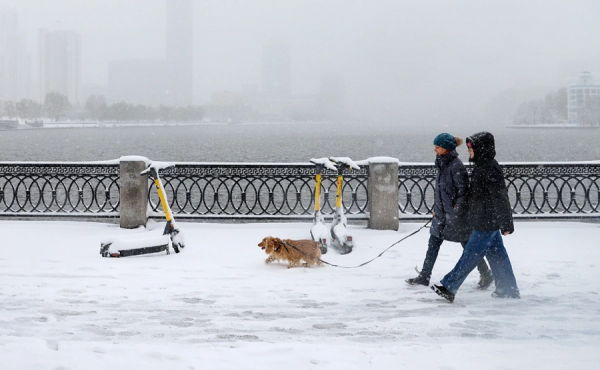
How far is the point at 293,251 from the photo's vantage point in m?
8.10

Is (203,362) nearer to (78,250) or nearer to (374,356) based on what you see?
(374,356)

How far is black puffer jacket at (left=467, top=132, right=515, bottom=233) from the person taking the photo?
6.30 meters

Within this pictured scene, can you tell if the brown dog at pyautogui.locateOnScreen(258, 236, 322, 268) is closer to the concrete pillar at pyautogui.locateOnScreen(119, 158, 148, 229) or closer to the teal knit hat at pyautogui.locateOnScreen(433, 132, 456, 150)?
the teal knit hat at pyautogui.locateOnScreen(433, 132, 456, 150)

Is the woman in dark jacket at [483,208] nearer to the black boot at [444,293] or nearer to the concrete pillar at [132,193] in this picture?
the black boot at [444,293]

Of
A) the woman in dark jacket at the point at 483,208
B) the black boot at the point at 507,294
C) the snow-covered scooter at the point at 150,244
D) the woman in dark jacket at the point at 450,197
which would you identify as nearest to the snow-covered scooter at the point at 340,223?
the woman in dark jacket at the point at 450,197

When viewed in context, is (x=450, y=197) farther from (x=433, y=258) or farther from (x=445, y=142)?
(x=433, y=258)

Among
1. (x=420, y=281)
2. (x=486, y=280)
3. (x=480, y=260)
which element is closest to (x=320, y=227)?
(x=420, y=281)

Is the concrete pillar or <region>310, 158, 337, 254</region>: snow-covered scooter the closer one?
<region>310, 158, 337, 254</region>: snow-covered scooter

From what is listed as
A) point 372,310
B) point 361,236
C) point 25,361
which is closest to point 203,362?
point 25,361

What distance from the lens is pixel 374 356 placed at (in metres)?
4.74

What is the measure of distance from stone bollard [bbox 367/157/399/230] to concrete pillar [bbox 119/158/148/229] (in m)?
4.13

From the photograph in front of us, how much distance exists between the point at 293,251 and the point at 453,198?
244 cm

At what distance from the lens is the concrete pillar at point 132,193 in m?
10.6

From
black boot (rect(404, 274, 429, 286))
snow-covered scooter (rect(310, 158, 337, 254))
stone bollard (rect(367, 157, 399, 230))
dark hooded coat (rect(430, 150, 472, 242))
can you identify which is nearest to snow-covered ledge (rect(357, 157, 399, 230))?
stone bollard (rect(367, 157, 399, 230))
